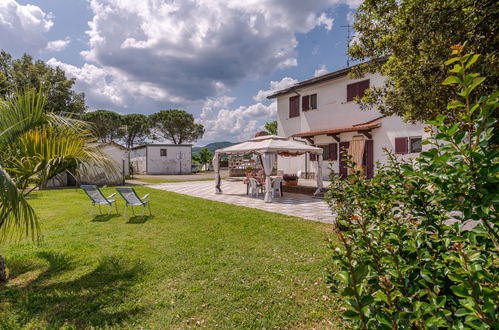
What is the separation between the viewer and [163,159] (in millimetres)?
36219

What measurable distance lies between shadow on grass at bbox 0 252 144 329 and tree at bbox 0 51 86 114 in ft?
66.7

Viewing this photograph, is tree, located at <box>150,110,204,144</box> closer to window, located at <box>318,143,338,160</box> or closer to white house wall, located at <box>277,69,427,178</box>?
white house wall, located at <box>277,69,427,178</box>

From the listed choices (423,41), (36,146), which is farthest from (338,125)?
(36,146)

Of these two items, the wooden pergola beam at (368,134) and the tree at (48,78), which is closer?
the wooden pergola beam at (368,134)

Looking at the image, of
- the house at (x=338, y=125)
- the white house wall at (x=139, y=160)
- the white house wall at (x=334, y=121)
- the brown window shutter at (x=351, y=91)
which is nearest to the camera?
the house at (x=338, y=125)

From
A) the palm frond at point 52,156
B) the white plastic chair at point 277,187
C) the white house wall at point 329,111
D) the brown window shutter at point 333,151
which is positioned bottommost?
the white plastic chair at point 277,187

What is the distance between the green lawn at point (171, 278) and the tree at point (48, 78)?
1912cm

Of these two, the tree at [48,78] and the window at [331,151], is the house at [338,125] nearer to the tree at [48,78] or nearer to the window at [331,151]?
the window at [331,151]

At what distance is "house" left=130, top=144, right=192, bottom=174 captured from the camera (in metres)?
35.6

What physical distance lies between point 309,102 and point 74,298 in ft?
59.6

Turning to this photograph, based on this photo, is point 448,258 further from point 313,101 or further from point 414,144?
point 313,101

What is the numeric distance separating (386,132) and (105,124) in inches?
2143

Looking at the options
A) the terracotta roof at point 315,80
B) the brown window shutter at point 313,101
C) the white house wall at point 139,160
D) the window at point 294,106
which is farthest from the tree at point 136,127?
the brown window shutter at point 313,101

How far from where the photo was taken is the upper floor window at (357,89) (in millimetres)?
15830
